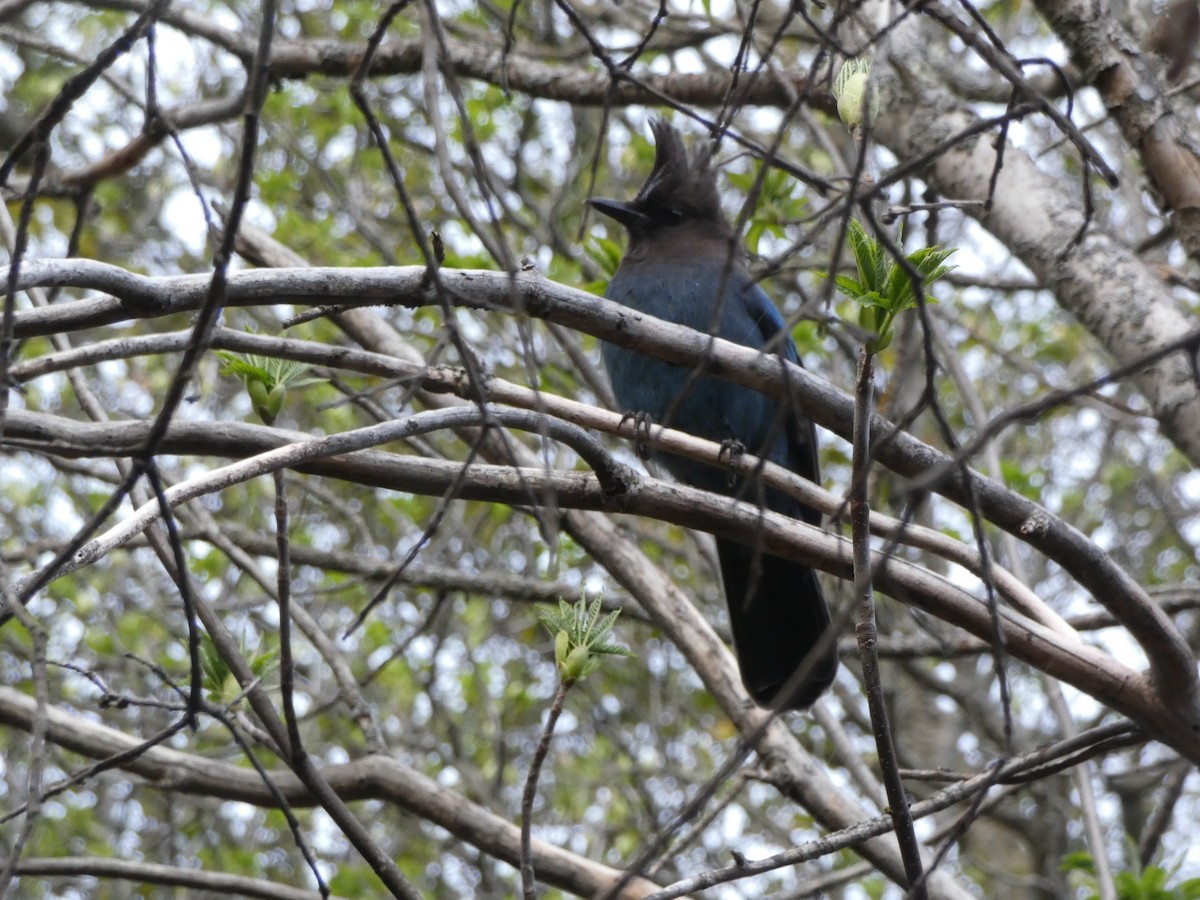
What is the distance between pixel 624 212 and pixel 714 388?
105 cm

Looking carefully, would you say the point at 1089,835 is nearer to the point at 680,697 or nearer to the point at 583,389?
the point at 583,389

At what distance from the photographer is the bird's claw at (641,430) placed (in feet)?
11.8

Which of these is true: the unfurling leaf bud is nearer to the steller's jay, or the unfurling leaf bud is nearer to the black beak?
the steller's jay

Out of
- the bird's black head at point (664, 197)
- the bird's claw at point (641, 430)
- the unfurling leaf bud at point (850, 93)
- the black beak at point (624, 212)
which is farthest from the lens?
the bird's black head at point (664, 197)

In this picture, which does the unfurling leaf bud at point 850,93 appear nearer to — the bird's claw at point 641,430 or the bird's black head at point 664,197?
the bird's claw at point 641,430

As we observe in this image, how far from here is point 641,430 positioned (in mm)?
4199

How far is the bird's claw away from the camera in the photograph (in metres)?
3.61

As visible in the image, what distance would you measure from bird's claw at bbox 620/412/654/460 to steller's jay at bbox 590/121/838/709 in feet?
0.56

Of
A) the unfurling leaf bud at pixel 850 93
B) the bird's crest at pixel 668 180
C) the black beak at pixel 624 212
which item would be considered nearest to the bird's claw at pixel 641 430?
the unfurling leaf bud at pixel 850 93

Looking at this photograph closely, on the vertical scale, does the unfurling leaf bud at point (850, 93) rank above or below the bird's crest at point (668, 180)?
below

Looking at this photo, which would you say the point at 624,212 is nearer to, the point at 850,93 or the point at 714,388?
the point at 714,388

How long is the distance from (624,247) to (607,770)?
123 inches

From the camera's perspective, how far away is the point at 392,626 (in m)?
7.82

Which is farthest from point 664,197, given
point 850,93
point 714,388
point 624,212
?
point 850,93
